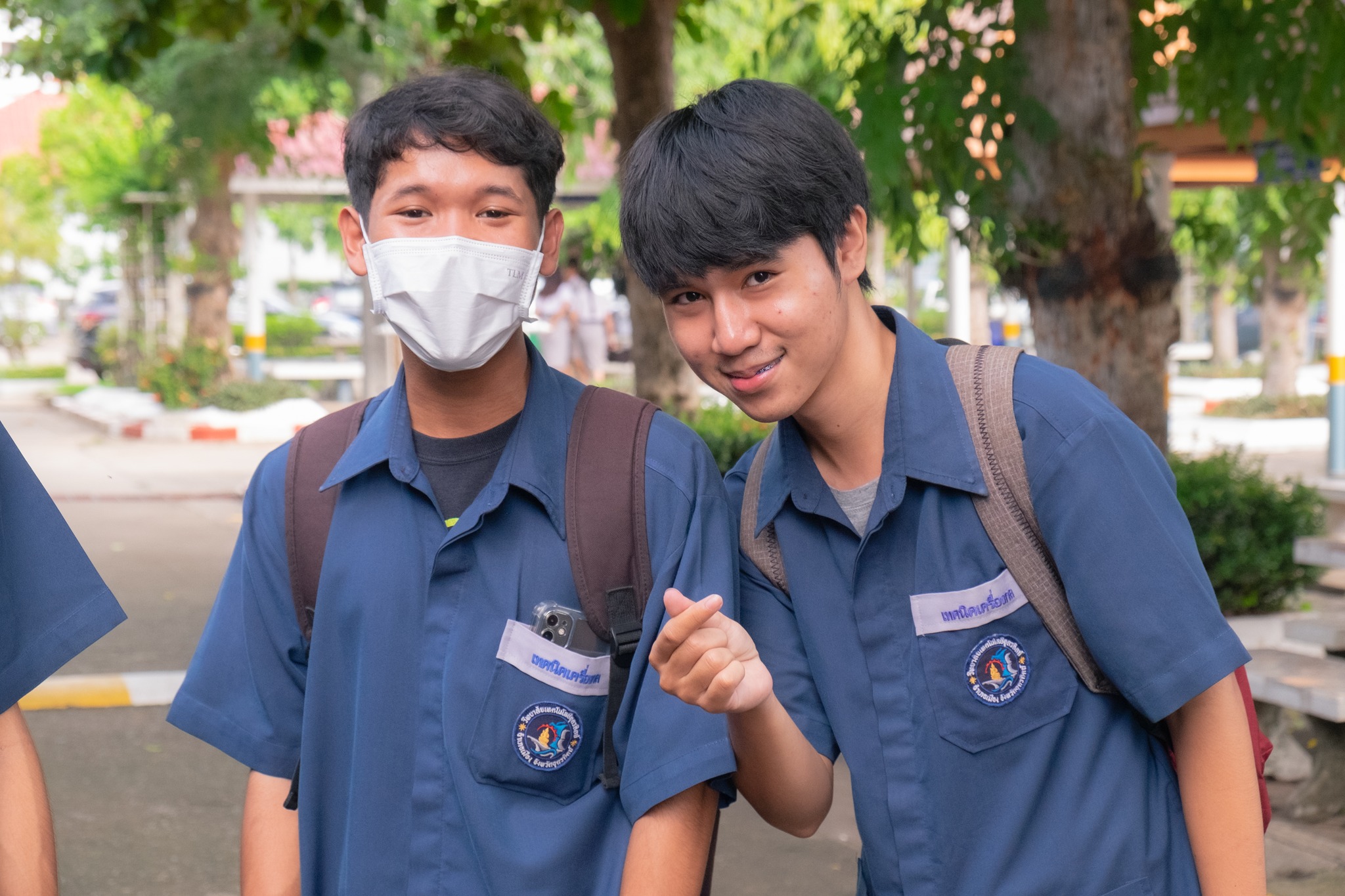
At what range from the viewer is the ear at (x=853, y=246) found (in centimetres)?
193

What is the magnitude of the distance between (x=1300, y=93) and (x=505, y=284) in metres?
4.22

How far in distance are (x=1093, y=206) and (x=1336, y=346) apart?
23.9 feet

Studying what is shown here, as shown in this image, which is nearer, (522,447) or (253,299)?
(522,447)

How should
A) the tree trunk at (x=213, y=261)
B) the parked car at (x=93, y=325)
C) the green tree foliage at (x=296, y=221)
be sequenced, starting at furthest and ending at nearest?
the green tree foliage at (x=296, y=221), the parked car at (x=93, y=325), the tree trunk at (x=213, y=261)

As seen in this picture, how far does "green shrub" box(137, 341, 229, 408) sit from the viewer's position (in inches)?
675

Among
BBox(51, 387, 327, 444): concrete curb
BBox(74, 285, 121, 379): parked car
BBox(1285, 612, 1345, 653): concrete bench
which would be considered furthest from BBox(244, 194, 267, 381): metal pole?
BBox(1285, 612, 1345, 653): concrete bench

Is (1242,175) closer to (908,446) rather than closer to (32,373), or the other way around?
(908,446)

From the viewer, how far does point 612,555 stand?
1887 mm

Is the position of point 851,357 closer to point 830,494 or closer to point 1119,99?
point 830,494

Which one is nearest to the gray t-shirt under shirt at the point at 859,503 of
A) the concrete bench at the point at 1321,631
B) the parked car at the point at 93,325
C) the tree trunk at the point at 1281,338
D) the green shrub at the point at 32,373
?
the concrete bench at the point at 1321,631

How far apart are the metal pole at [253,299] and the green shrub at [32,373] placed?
8662 mm

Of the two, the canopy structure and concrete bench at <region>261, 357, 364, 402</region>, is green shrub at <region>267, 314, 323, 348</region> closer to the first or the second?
concrete bench at <region>261, 357, 364, 402</region>

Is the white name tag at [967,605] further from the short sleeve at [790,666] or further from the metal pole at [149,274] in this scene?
the metal pole at [149,274]

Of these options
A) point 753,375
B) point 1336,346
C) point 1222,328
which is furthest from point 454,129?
point 1222,328
